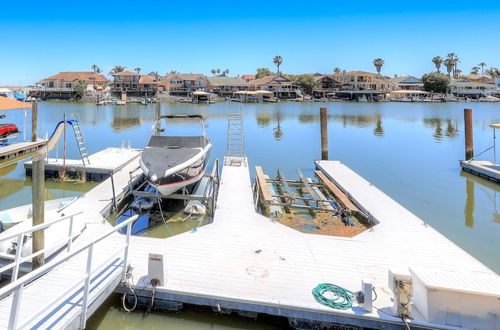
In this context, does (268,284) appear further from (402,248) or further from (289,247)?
(402,248)

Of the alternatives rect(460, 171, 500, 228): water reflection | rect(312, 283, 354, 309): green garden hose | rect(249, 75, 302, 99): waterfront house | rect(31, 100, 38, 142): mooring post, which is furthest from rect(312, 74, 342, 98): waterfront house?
rect(312, 283, 354, 309): green garden hose

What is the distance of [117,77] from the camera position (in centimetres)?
8562

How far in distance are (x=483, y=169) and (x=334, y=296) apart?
1319cm

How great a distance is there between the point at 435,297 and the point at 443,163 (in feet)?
53.2

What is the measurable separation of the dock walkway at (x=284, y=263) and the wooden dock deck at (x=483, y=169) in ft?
27.1

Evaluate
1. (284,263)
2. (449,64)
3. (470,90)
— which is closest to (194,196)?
(284,263)

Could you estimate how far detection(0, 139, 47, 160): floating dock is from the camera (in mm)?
16711

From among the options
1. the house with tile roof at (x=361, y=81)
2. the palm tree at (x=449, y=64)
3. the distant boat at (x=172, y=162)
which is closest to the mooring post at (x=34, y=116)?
the distant boat at (x=172, y=162)

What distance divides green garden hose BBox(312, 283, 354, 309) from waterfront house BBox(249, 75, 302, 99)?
85.0m

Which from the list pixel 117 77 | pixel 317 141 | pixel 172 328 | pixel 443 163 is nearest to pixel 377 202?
pixel 172 328

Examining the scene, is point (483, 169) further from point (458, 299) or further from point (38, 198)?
point (38, 198)

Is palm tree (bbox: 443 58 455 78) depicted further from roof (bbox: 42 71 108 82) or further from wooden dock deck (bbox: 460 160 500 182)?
wooden dock deck (bbox: 460 160 500 182)

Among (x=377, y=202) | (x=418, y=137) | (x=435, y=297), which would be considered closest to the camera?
(x=435, y=297)

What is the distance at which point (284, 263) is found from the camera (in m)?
5.98
